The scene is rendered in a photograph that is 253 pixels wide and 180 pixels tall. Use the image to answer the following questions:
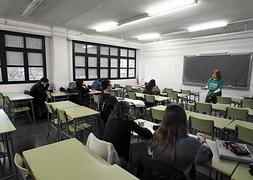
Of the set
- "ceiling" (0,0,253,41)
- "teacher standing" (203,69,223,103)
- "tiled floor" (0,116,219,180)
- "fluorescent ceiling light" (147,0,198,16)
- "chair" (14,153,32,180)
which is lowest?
"tiled floor" (0,116,219,180)

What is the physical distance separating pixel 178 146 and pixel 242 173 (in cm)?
54

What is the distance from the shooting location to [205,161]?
1.46 m

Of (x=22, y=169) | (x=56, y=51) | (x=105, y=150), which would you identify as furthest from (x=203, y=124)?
(x=56, y=51)

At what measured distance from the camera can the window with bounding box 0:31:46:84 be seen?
5.72m

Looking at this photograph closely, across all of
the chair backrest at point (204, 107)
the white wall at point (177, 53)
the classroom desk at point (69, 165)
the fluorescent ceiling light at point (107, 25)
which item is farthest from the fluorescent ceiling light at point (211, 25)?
the classroom desk at point (69, 165)

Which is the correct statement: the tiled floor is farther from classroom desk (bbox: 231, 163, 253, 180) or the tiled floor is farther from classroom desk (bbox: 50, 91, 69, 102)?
classroom desk (bbox: 231, 163, 253, 180)

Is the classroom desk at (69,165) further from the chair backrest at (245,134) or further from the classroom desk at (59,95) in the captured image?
the classroom desk at (59,95)

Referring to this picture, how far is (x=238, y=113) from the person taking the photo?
336cm

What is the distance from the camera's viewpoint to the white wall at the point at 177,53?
642 centimetres

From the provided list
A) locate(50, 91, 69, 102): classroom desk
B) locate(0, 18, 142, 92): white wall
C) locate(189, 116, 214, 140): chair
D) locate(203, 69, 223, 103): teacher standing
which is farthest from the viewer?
locate(0, 18, 142, 92): white wall

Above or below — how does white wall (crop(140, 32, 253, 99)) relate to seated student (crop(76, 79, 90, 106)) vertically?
above

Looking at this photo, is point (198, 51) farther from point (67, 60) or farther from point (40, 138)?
point (40, 138)

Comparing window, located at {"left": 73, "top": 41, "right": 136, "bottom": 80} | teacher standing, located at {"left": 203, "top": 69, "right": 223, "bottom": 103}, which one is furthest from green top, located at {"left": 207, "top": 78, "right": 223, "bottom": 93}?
window, located at {"left": 73, "top": 41, "right": 136, "bottom": 80}

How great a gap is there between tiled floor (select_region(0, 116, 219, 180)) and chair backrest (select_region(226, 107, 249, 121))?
1671 millimetres
